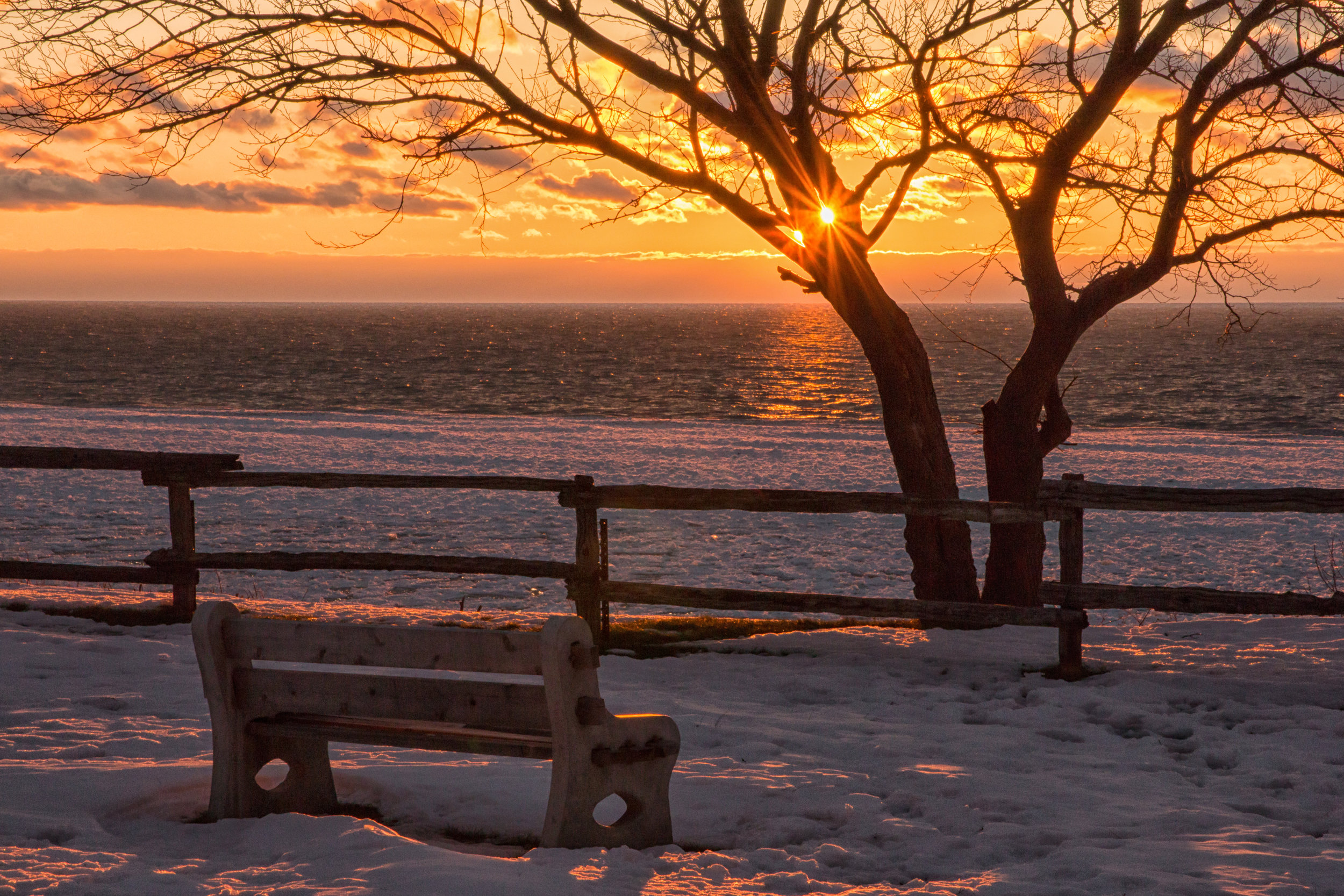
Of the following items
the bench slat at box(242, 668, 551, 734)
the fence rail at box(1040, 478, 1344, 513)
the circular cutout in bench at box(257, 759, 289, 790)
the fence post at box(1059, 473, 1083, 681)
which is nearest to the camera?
the bench slat at box(242, 668, 551, 734)

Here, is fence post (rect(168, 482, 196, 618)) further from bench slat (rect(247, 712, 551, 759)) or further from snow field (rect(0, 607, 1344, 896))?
bench slat (rect(247, 712, 551, 759))

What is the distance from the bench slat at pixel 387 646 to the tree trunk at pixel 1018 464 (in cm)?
622

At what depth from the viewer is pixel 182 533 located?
26.8ft

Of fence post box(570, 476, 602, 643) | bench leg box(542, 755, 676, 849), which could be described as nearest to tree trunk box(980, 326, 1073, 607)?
fence post box(570, 476, 602, 643)

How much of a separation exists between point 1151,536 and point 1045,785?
11519 millimetres

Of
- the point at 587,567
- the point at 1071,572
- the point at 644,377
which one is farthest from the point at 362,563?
the point at 644,377

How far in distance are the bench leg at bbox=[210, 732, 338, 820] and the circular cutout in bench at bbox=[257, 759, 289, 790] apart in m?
0.06

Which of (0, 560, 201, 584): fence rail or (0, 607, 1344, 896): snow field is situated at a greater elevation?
(0, 560, 201, 584): fence rail

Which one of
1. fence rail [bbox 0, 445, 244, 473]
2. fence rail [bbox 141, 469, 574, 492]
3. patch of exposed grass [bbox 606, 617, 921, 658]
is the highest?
fence rail [bbox 0, 445, 244, 473]

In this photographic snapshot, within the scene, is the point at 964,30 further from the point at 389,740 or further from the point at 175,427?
the point at 175,427

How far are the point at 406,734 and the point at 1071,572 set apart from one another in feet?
15.7

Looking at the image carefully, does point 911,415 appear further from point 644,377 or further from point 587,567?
point 644,377

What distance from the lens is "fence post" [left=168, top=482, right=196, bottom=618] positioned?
8078 mm

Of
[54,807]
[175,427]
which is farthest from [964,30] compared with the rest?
[175,427]
